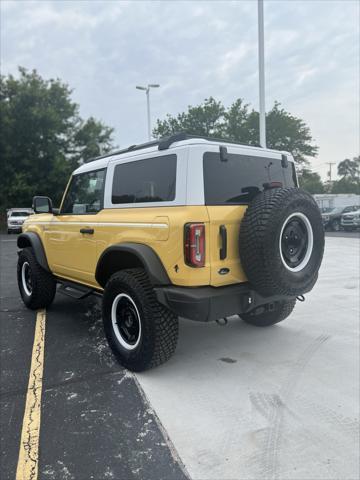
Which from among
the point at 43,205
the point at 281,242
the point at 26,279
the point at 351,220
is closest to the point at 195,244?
the point at 281,242

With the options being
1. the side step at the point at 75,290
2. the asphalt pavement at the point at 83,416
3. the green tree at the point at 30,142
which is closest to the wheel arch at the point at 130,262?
the side step at the point at 75,290

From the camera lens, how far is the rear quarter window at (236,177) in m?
3.18

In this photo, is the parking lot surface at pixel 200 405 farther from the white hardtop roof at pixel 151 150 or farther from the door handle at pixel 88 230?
the white hardtop roof at pixel 151 150

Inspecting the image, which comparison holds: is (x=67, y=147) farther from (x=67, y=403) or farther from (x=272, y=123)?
(x=67, y=403)

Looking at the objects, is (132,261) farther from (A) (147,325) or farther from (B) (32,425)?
(B) (32,425)

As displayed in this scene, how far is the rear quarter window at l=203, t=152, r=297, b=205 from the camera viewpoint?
3.18 meters

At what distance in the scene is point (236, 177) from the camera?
11.2 ft

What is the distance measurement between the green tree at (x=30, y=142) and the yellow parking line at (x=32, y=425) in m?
27.3

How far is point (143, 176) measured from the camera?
11.7ft

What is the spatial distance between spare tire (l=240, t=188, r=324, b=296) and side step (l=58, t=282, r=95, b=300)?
2.18 meters

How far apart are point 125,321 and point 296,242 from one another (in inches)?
69.6

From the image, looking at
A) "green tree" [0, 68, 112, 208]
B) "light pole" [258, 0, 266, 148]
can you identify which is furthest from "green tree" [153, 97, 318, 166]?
"light pole" [258, 0, 266, 148]

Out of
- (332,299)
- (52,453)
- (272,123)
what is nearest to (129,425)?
(52,453)

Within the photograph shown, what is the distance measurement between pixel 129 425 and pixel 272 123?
39.3 m
